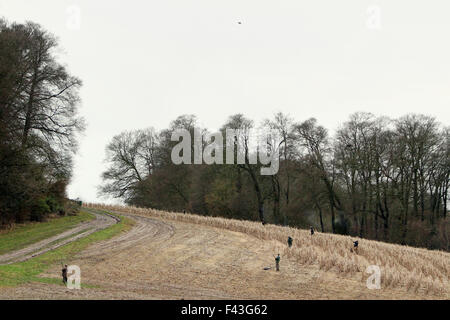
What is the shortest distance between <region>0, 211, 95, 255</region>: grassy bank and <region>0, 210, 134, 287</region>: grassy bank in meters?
3.04

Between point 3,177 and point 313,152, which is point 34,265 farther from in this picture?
point 313,152

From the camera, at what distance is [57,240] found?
29750 millimetres

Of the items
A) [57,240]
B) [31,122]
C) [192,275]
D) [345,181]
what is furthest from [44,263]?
[345,181]

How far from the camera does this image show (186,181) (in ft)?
202

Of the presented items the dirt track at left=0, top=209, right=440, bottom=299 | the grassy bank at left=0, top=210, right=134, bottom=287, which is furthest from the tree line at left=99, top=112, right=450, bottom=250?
the grassy bank at left=0, top=210, right=134, bottom=287

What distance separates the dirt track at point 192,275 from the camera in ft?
56.2

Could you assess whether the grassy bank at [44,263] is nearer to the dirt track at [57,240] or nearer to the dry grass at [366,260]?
the dirt track at [57,240]

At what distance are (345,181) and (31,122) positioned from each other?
112 feet

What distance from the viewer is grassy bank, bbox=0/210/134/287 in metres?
19.0

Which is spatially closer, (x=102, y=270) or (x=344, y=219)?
(x=102, y=270)

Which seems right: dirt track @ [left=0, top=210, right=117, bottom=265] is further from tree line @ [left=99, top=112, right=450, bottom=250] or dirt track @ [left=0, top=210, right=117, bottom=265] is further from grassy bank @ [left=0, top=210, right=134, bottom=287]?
tree line @ [left=99, top=112, right=450, bottom=250]

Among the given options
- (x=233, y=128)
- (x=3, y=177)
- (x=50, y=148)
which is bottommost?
(x=3, y=177)
